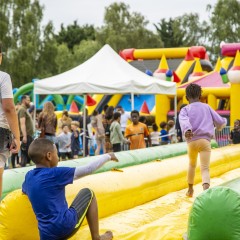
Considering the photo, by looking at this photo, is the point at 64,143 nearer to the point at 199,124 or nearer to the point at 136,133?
the point at 136,133

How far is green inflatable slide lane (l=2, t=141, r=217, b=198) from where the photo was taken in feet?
16.6

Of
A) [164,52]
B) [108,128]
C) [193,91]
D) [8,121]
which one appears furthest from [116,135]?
[164,52]

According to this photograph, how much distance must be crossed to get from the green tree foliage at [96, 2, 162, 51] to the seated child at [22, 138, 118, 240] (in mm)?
40564

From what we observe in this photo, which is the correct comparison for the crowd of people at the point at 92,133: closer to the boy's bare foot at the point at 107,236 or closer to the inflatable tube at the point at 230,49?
the boy's bare foot at the point at 107,236

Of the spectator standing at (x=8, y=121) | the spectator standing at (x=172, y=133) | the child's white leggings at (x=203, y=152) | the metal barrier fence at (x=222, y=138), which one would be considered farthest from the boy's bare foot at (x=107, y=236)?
the metal barrier fence at (x=222, y=138)

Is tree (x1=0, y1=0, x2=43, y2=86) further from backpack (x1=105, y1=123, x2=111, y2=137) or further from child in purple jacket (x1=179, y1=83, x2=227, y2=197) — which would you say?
child in purple jacket (x1=179, y1=83, x2=227, y2=197)

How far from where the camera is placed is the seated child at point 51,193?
149 inches

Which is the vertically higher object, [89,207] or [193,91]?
[193,91]

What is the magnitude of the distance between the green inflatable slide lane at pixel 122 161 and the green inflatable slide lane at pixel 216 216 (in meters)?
1.94

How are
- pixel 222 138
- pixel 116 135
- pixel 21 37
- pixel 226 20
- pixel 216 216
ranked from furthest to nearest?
pixel 226 20, pixel 21 37, pixel 222 138, pixel 116 135, pixel 216 216

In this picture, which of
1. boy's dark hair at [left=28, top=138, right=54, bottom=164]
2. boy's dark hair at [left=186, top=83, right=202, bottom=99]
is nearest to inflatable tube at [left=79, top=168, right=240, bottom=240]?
boy's dark hair at [left=28, top=138, right=54, bottom=164]

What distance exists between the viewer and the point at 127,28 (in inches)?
1797

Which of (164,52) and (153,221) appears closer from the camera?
(153,221)

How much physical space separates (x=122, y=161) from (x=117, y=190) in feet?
5.81
